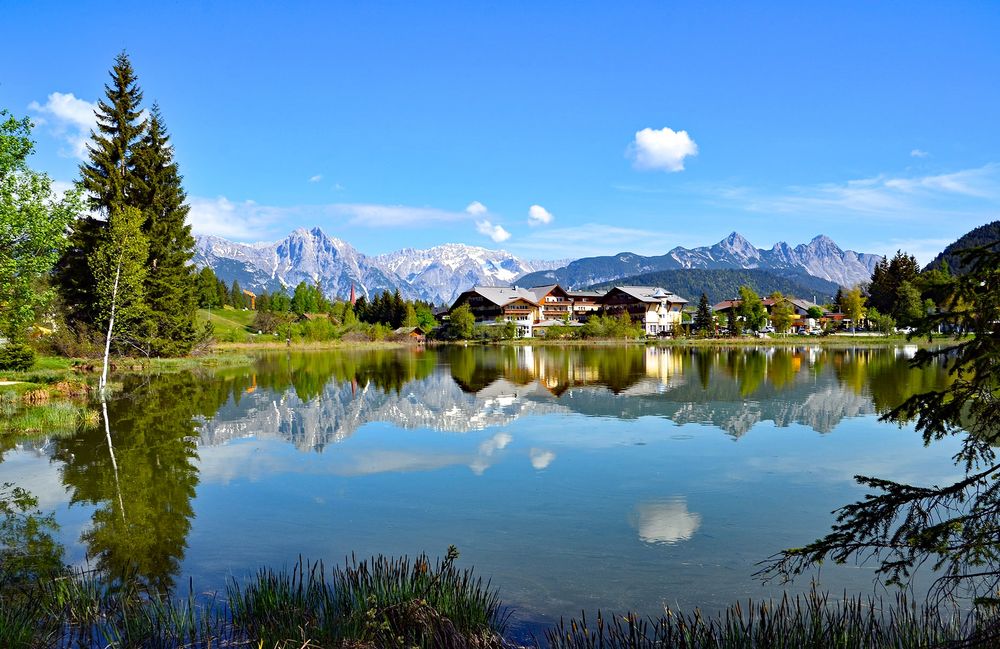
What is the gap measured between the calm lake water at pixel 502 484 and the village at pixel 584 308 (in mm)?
103389

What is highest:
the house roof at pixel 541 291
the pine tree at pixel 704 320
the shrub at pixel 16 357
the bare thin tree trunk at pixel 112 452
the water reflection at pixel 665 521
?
the house roof at pixel 541 291

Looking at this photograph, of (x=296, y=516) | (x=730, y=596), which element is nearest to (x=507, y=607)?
(x=730, y=596)

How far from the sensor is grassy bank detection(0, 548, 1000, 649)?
5.87 meters

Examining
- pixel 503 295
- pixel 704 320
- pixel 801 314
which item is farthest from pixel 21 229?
pixel 801 314

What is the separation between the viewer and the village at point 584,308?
134875mm

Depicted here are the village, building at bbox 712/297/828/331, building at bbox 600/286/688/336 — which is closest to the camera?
the village

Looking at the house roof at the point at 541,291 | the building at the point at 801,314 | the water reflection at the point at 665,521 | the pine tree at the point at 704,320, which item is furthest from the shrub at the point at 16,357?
the building at the point at 801,314

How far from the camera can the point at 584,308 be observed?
15212cm

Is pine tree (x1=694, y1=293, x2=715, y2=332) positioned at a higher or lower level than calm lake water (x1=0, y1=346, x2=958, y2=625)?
higher

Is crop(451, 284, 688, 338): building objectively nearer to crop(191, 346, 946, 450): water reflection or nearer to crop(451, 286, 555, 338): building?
crop(451, 286, 555, 338): building

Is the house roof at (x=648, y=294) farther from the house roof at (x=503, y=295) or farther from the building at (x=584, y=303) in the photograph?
the house roof at (x=503, y=295)

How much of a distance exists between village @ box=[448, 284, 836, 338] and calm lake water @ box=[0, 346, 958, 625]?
339 ft

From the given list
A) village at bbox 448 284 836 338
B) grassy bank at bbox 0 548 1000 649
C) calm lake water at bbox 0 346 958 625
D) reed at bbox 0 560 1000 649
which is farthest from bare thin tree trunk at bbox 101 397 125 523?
village at bbox 448 284 836 338

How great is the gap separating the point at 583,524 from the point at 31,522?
9.01 meters
